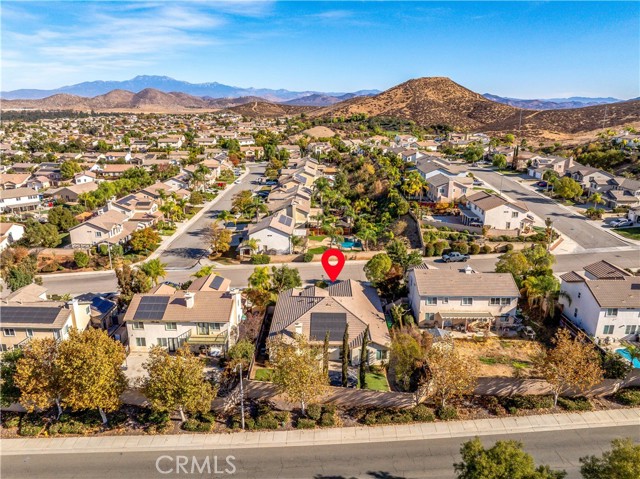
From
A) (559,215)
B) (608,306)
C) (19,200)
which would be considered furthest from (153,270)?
(559,215)

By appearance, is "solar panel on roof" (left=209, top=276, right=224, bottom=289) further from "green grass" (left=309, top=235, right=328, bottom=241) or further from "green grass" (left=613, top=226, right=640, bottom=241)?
"green grass" (left=613, top=226, right=640, bottom=241)

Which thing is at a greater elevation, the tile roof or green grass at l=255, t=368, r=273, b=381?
the tile roof

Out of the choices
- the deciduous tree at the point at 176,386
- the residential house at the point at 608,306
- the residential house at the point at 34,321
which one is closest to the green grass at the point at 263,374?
the deciduous tree at the point at 176,386

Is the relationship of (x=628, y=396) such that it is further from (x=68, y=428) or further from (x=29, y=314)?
(x=29, y=314)

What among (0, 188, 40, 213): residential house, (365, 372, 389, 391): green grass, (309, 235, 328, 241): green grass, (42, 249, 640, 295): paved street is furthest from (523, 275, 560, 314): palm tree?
(0, 188, 40, 213): residential house

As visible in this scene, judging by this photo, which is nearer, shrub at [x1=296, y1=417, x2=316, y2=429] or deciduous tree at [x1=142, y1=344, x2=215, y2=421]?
deciduous tree at [x1=142, y1=344, x2=215, y2=421]

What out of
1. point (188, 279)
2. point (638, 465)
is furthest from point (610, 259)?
point (188, 279)

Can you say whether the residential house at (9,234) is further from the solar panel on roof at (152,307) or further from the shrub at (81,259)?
the solar panel on roof at (152,307)
